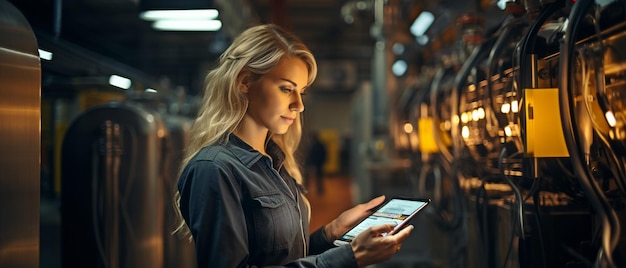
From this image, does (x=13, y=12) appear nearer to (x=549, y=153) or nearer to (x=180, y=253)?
(x=549, y=153)

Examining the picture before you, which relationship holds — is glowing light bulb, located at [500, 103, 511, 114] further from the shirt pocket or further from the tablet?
the shirt pocket

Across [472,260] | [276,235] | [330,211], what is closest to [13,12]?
[276,235]

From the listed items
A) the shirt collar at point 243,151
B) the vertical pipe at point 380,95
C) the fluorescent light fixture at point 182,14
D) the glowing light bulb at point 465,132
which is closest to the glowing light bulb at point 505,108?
the glowing light bulb at point 465,132

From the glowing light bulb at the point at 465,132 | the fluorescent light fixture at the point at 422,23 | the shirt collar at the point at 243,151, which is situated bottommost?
the shirt collar at the point at 243,151

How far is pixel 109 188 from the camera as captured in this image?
11.0 ft

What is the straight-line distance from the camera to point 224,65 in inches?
73.3

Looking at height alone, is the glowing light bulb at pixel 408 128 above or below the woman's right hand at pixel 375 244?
above

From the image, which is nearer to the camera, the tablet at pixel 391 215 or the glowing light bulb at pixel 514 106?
the tablet at pixel 391 215

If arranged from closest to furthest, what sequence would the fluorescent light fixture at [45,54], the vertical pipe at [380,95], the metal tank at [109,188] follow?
the fluorescent light fixture at [45,54] → the metal tank at [109,188] → the vertical pipe at [380,95]

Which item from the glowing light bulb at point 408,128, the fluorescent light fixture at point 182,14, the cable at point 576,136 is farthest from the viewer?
the glowing light bulb at point 408,128

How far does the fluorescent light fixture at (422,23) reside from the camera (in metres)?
4.90

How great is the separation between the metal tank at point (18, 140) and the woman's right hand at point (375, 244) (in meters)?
1.01

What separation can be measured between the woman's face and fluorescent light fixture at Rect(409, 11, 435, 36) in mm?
3223

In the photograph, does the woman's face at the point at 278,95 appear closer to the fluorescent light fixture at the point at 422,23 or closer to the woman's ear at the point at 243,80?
the woman's ear at the point at 243,80
